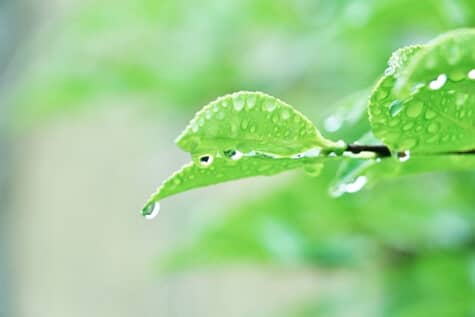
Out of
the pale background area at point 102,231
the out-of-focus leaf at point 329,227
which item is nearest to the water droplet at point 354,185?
the out-of-focus leaf at point 329,227

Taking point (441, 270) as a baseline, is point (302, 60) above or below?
above

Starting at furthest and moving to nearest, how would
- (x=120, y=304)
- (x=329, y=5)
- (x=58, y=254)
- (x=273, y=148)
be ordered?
1. (x=58, y=254)
2. (x=120, y=304)
3. (x=329, y=5)
4. (x=273, y=148)

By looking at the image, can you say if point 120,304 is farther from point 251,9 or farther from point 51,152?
point 251,9

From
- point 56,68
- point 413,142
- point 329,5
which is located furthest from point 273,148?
point 56,68

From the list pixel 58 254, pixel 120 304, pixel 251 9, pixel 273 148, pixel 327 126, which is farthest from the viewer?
pixel 58 254

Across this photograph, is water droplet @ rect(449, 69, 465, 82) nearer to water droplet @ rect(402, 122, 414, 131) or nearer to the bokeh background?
water droplet @ rect(402, 122, 414, 131)

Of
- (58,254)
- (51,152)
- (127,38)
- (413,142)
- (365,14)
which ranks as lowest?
(413,142)

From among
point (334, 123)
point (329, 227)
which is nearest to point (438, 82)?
point (334, 123)

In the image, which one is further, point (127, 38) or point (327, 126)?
point (127, 38)
